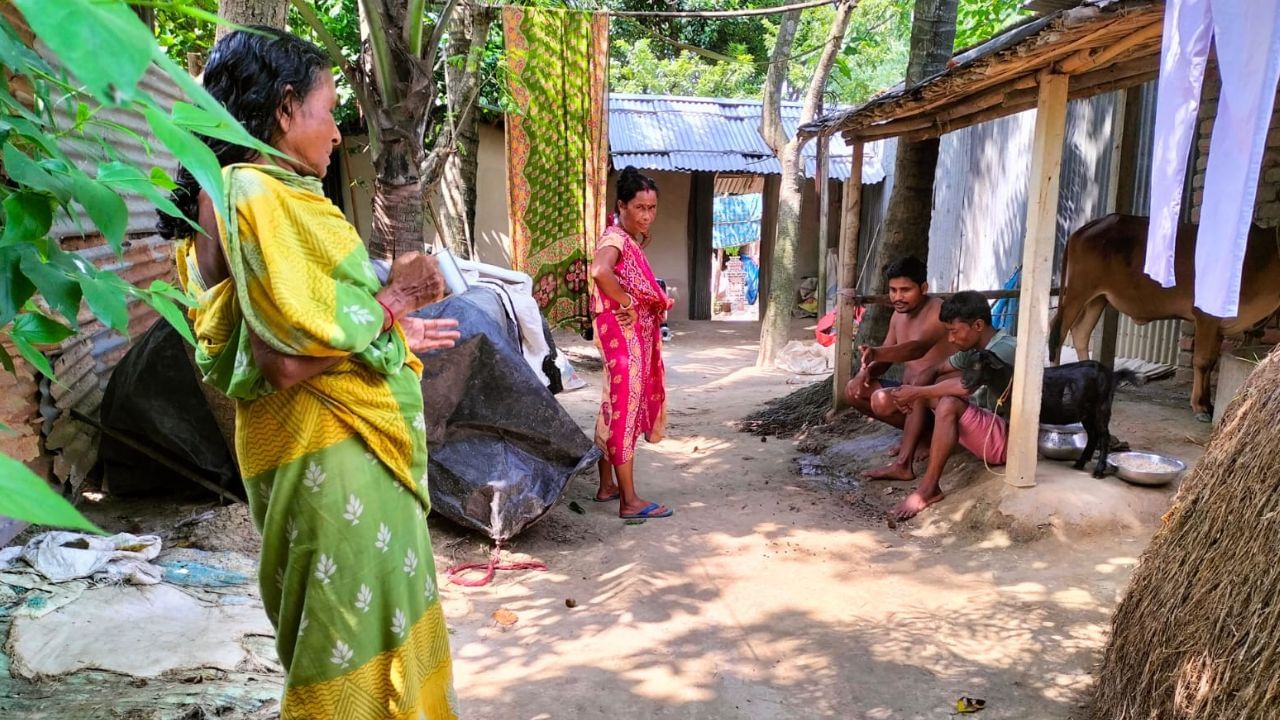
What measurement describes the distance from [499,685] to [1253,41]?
3243mm

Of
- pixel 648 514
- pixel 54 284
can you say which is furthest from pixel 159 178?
pixel 648 514

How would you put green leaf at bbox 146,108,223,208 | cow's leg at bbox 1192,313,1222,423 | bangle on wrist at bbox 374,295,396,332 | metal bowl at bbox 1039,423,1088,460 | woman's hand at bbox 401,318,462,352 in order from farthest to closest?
cow's leg at bbox 1192,313,1222,423 → metal bowl at bbox 1039,423,1088,460 → woman's hand at bbox 401,318,462,352 → bangle on wrist at bbox 374,295,396,332 → green leaf at bbox 146,108,223,208

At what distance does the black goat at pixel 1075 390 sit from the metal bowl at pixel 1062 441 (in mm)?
82

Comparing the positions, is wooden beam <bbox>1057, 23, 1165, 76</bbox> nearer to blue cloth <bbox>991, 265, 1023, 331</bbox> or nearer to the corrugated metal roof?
blue cloth <bbox>991, 265, 1023, 331</bbox>

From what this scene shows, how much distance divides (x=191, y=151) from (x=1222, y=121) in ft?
10.6

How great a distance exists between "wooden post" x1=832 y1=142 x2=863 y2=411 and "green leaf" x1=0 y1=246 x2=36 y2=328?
541 centimetres

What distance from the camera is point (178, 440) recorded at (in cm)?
386

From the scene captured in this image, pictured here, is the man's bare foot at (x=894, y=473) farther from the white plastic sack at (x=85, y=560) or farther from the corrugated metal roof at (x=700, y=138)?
the corrugated metal roof at (x=700, y=138)

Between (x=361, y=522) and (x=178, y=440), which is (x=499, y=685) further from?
(x=178, y=440)

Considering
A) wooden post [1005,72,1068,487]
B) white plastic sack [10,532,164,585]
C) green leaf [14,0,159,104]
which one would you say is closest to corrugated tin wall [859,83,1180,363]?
wooden post [1005,72,1068,487]

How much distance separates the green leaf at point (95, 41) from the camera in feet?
1.84

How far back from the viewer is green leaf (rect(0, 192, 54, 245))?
1.15m

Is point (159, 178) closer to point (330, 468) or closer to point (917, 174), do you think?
point (330, 468)

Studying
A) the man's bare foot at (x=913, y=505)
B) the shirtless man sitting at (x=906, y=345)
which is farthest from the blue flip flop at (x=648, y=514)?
the shirtless man sitting at (x=906, y=345)
